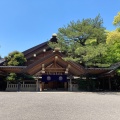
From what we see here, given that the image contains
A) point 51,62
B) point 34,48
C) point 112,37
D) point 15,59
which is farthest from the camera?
point 34,48

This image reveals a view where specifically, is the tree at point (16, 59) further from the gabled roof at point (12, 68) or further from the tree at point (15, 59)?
the gabled roof at point (12, 68)

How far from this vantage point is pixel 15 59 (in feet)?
70.1

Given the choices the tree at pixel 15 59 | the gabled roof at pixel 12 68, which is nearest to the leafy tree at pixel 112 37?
the gabled roof at pixel 12 68

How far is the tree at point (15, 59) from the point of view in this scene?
2104 cm

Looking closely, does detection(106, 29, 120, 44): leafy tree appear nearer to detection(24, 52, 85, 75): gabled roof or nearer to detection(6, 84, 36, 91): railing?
detection(24, 52, 85, 75): gabled roof

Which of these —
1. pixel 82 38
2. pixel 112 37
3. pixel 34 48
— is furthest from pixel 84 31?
pixel 34 48

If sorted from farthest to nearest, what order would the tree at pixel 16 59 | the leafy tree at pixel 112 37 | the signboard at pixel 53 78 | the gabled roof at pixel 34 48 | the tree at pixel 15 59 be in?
the gabled roof at pixel 34 48 < the tree at pixel 15 59 < the tree at pixel 16 59 < the leafy tree at pixel 112 37 < the signboard at pixel 53 78

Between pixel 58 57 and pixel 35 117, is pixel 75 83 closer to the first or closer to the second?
pixel 58 57

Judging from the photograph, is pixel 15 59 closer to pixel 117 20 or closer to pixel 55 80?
pixel 55 80

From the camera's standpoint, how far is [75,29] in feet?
62.7

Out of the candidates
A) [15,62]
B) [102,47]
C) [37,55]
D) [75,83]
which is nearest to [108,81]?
[75,83]

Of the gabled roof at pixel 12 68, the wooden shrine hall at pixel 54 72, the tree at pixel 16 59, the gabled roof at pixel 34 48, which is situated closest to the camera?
the gabled roof at pixel 12 68

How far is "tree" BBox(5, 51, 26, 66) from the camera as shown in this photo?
21.0 metres

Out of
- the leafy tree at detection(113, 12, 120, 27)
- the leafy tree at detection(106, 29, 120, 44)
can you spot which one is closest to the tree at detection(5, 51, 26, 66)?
the leafy tree at detection(106, 29, 120, 44)
